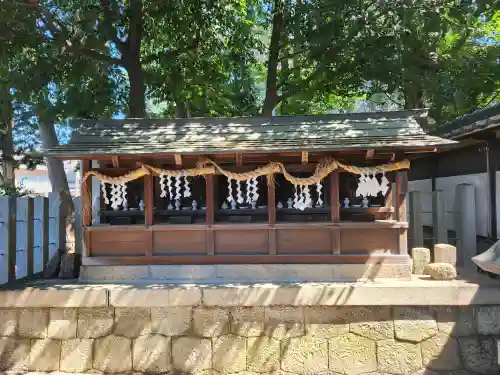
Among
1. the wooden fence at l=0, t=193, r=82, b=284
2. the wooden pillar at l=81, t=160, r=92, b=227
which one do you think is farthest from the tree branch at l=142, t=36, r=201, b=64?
the wooden fence at l=0, t=193, r=82, b=284

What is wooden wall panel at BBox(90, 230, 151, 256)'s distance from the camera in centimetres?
780

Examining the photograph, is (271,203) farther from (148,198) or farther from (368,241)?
(148,198)

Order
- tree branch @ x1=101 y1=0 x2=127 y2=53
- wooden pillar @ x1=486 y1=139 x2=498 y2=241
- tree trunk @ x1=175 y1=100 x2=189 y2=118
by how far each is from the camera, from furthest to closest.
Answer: tree trunk @ x1=175 y1=100 x2=189 y2=118, tree branch @ x1=101 y1=0 x2=127 y2=53, wooden pillar @ x1=486 y1=139 x2=498 y2=241

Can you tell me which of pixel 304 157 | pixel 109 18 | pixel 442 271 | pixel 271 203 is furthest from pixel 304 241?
pixel 109 18

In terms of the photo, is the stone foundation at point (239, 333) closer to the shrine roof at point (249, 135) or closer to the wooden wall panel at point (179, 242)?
the wooden wall panel at point (179, 242)

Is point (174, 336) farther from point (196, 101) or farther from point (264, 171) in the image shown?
point (196, 101)

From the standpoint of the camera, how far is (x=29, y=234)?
7.83m

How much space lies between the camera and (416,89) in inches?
416

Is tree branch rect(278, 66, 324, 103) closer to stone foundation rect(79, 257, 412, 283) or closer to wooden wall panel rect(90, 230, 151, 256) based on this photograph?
stone foundation rect(79, 257, 412, 283)

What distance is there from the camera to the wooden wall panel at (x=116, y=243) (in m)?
7.80

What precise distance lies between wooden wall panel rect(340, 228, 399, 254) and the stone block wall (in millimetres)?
1166

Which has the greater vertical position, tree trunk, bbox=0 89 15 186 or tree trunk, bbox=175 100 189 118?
tree trunk, bbox=175 100 189 118

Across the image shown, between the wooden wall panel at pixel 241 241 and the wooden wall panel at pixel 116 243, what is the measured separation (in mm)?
1454

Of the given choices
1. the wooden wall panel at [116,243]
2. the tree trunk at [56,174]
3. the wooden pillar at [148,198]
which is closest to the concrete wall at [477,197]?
the wooden pillar at [148,198]
